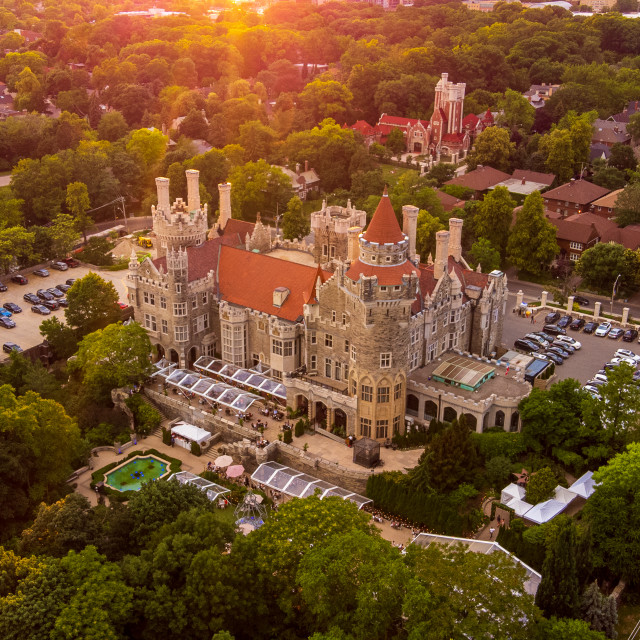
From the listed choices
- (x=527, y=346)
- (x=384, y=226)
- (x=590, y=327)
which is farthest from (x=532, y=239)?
(x=384, y=226)

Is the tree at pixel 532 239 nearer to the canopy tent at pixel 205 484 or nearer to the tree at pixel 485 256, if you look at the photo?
the tree at pixel 485 256

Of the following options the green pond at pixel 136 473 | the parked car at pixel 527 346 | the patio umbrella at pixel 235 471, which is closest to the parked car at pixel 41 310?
the green pond at pixel 136 473

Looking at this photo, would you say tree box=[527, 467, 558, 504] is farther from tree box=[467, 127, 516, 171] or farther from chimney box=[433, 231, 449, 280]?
tree box=[467, 127, 516, 171]

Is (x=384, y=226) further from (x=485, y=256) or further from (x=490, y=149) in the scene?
(x=490, y=149)

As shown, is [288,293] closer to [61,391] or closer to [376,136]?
[61,391]

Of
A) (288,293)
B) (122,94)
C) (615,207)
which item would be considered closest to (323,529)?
(288,293)

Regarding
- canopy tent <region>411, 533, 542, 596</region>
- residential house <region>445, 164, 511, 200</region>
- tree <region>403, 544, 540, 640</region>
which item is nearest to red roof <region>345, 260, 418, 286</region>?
canopy tent <region>411, 533, 542, 596</region>

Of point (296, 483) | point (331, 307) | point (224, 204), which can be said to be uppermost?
point (224, 204)
